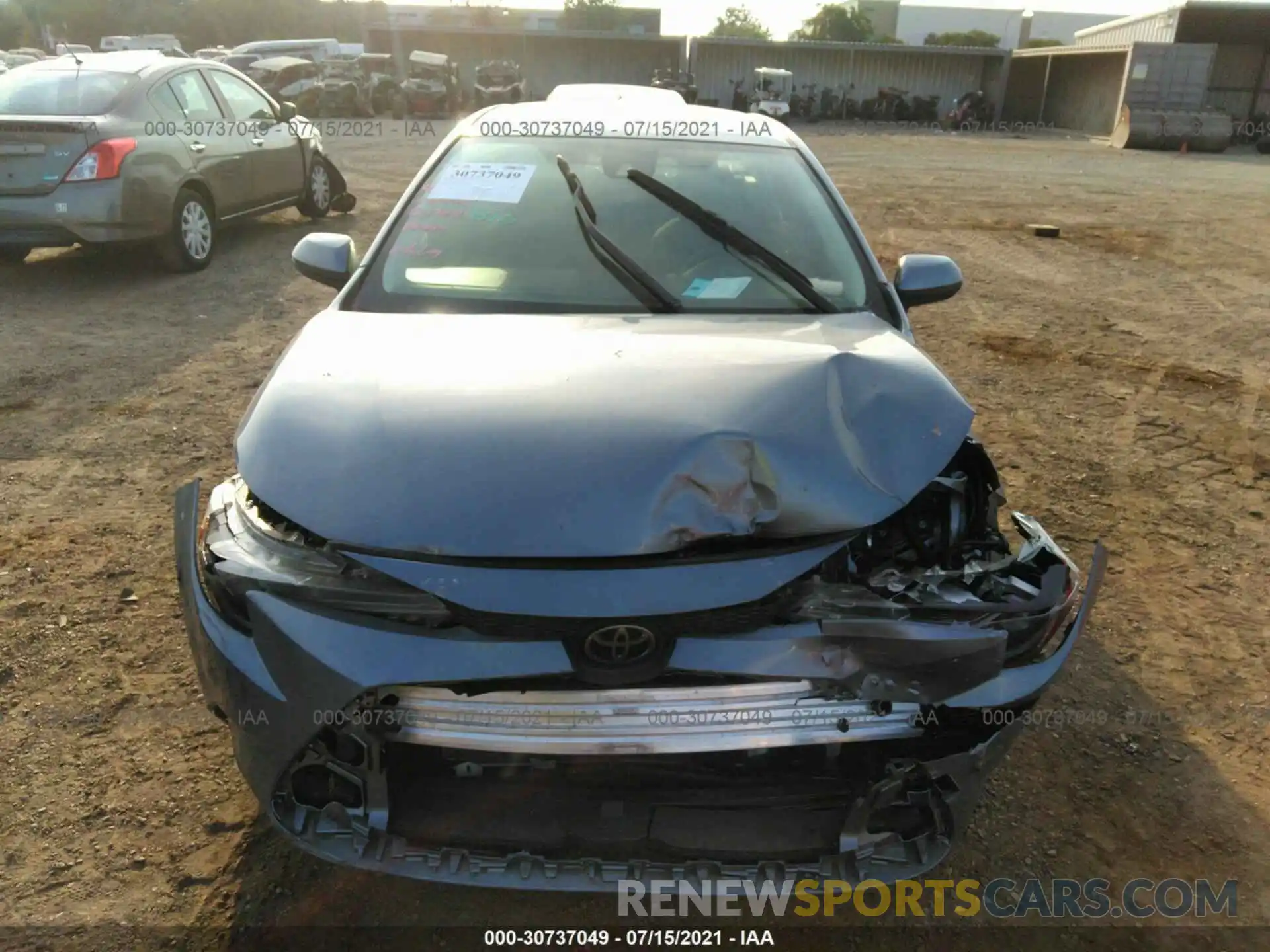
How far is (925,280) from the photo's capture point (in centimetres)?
299

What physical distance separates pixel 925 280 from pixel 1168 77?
30.4 metres

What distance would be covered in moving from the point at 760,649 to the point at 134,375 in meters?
4.74

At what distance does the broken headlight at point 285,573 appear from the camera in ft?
5.56

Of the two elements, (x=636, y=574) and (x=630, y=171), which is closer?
(x=636, y=574)

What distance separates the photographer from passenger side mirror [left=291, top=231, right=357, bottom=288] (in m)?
3.02

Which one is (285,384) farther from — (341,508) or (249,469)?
(341,508)

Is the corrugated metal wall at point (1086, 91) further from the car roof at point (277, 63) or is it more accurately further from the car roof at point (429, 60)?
the car roof at point (277, 63)

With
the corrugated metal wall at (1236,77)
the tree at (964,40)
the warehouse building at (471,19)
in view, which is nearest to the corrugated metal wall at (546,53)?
the warehouse building at (471,19)

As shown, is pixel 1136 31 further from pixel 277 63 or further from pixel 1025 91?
pixel 277 63

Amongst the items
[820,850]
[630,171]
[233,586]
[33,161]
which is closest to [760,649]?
[820,850]

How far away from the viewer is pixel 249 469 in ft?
6.50

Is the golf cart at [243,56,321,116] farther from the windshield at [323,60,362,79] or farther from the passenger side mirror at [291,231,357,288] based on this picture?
the passenger side mirror at [291,231,357,288]

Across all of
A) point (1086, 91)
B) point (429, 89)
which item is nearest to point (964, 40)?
point (1086, 91)

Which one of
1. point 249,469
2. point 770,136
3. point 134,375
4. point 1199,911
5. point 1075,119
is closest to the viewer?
point 249,469
